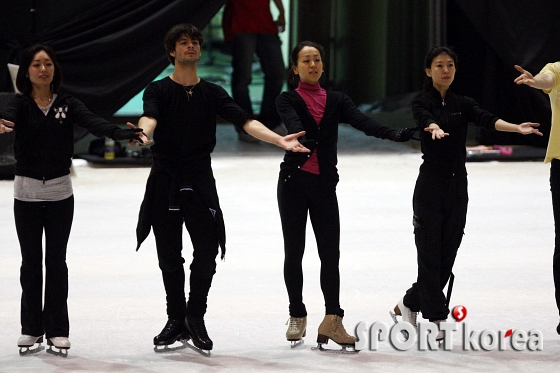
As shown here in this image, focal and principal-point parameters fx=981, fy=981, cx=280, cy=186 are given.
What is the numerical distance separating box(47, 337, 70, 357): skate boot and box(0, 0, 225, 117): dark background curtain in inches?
203

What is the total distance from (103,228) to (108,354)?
2402 mm

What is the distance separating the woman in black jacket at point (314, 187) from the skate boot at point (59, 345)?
900 mm

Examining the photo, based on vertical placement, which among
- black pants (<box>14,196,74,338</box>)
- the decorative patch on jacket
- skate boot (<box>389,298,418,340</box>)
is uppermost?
the decorative patch on jacket

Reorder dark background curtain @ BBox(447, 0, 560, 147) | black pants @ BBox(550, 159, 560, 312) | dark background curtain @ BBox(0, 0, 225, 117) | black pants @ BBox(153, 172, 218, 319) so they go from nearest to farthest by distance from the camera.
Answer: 1. black pants @ BBox(153, 172, 218, 319)
2. black pants @ BBox(550, 159, 560, 312)
3. dark background curtain @ BBox(0, 0, 225, 117)
4. dark background curtain @ BBox(447, 0, 560, 147)

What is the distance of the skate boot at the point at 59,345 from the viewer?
3.90 m

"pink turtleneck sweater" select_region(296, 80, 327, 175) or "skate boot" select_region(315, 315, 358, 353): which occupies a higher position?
"pink turtleneck sweater" select_region(296, 80, 327, 175)

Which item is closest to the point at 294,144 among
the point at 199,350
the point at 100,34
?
the point at 199,350

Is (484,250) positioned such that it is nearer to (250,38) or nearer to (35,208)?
(35,208)

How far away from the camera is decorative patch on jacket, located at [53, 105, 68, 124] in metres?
3.91

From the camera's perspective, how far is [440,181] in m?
4.08

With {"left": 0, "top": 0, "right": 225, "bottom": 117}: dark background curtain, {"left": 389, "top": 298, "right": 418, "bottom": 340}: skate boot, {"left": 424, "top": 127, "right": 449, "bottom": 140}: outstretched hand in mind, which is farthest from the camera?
{"left": 0, "top": 0, "right": 225, "bottom": 117}: dark background curtain

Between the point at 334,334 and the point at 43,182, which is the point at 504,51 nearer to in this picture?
the point at 334,334

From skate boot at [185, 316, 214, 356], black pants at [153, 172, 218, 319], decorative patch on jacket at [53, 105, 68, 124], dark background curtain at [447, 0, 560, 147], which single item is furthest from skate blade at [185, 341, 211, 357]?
dark background curtain at [447, 0, 560, 147]

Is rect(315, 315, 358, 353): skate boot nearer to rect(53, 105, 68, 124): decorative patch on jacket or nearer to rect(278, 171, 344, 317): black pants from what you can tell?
Result: rect(278, 171, 344, 317): black pants
